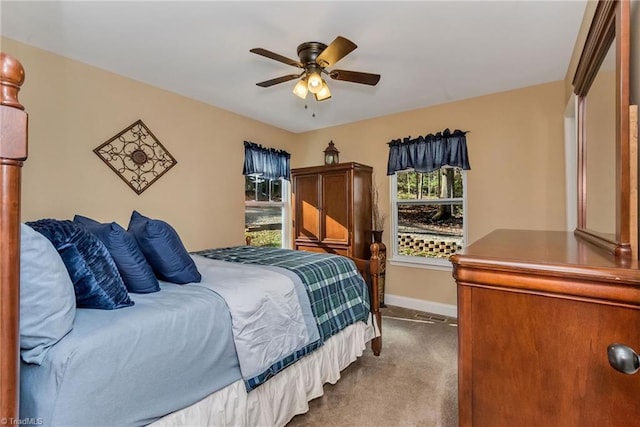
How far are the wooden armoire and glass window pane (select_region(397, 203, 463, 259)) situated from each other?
469mm

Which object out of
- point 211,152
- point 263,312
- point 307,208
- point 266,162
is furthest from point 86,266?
point 266,162

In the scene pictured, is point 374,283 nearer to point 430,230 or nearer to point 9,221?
point 430,230

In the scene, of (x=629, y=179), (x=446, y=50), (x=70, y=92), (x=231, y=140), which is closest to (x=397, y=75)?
(x=446, y=50)

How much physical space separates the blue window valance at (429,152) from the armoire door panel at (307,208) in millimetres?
1022

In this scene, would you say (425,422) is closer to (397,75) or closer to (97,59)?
(397,75)

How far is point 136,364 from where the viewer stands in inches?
46.1

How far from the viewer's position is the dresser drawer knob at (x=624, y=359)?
0.54 metres

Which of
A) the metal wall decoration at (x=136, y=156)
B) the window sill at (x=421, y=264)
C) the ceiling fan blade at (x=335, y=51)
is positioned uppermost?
the ceiling fan blade at (x=335, y=51)

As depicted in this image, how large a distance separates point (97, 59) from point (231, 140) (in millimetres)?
1597

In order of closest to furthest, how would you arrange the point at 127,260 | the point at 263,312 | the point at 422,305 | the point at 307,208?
1. the point at 127,260
2. the point at 263,312
3. the point at 422,305
4. the point at 307,208

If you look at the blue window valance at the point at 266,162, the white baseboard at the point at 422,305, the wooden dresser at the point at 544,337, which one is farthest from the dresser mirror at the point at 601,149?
the blue window valance at the point at 266,162

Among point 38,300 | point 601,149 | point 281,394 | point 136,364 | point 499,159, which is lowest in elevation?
point 281,394

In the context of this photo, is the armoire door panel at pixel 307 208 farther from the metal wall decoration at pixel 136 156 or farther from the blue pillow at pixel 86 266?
the blue pillow at pixel 86 266

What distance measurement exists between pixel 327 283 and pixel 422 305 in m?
2.13
